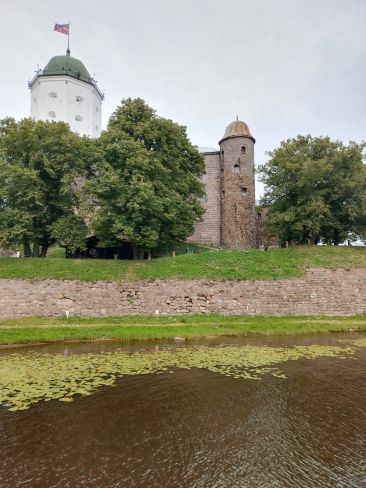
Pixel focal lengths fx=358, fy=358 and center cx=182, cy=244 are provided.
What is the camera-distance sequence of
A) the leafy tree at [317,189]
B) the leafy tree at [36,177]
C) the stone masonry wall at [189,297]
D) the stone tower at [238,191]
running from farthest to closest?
the stone tower at [238,191] < the leafy tree at [317,189] < the leafy tree at [36,177] < the stone masonry wall at [189,297]

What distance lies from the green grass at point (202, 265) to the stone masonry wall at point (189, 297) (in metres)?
0.68

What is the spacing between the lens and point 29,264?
1027 inches

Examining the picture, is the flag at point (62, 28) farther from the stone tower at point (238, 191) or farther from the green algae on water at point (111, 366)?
the green algae on water at point (111, 366)

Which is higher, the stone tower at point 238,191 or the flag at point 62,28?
the flag at point 62,28

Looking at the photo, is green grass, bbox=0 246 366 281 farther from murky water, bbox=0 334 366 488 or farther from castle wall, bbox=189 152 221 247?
murky water, bbox=0 334 366 488

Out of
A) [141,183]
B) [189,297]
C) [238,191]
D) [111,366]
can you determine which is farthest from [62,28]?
[111,366]

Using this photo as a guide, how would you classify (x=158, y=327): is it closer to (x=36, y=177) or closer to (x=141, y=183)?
(x=141, y=183)

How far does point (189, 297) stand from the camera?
2577cm

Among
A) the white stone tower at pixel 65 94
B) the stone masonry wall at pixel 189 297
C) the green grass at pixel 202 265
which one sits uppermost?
the white stone tower at pixel 65 94

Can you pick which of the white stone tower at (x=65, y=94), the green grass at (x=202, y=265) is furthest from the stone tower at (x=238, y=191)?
the white stone tower at (x=65, y=94)

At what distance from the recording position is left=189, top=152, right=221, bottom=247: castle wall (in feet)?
143

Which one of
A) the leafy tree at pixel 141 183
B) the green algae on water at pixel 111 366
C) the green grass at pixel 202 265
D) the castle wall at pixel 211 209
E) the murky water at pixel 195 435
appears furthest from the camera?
the castle wall at pixel 211 209

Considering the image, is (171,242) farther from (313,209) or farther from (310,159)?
(310,159)

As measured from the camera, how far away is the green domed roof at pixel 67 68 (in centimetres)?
4794
